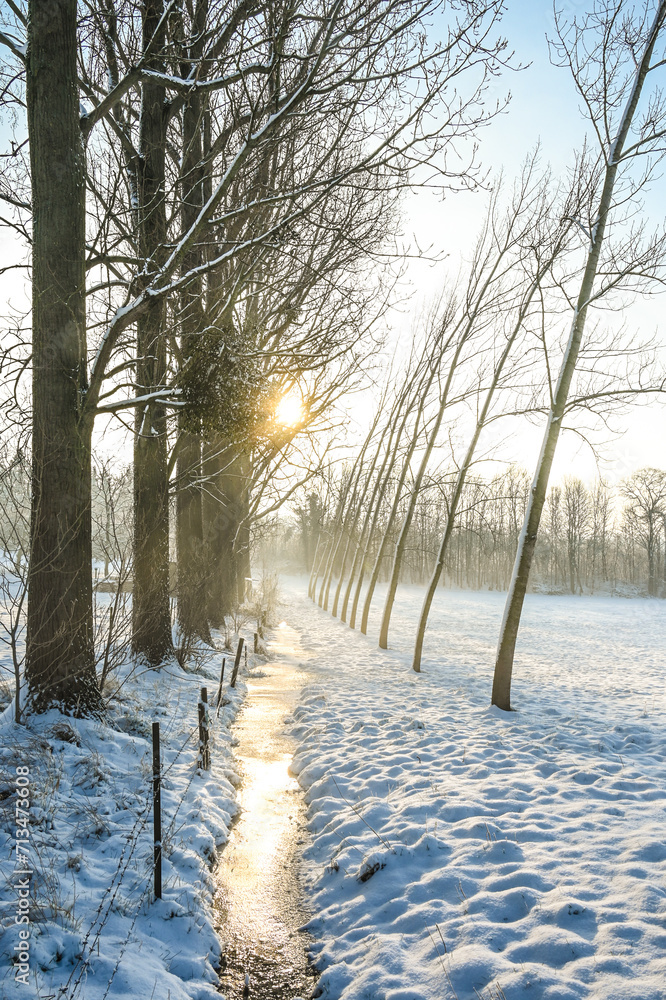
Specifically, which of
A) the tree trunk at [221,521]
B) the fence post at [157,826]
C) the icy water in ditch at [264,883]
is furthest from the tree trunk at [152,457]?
the tree trunk at [221,521]

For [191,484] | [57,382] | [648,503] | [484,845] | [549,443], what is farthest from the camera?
[648,503]

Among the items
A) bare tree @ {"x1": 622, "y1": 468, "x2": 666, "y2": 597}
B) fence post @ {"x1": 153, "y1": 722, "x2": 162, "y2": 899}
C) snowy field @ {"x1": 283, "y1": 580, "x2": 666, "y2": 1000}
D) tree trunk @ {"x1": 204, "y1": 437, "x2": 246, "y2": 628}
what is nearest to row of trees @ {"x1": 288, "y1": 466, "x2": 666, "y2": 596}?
bare tree @ {"x1": 622, "y1": 468, "x2": 666, "y2": 597}

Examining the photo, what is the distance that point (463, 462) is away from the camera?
1145 cm

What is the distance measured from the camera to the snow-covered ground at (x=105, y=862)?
2799 mm

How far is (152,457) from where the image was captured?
799 cm

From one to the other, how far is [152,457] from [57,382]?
9.31 feet

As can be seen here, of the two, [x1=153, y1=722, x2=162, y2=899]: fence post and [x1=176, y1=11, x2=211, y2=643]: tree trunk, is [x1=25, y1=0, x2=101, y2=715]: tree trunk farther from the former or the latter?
[x1=176, y1=11, x2=211, y2=643]: tree trunk

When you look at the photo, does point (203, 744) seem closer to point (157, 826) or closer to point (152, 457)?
point (157, 826)

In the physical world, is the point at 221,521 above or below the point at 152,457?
below

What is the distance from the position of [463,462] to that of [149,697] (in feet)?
25.4

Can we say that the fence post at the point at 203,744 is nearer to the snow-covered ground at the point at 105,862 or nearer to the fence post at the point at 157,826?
the snow-covered ground at the point at 105,862

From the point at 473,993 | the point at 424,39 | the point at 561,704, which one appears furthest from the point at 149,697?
the point at 424,39

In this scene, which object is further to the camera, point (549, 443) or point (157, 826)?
point (549, 443)

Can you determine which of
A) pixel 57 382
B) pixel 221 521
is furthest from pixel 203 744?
pixel 221 521
